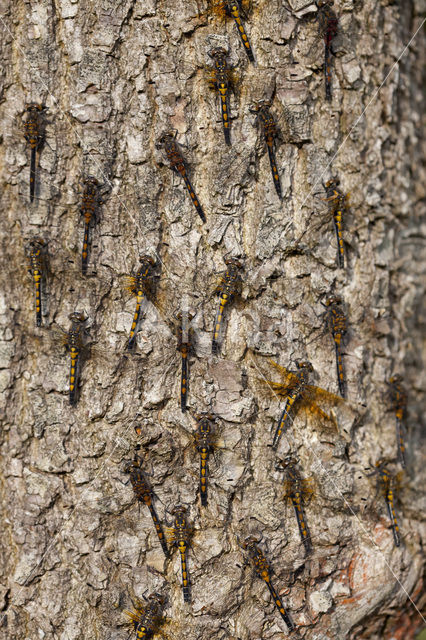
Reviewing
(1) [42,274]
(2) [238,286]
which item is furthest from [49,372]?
(2) [238,286]

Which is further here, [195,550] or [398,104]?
[398,104]

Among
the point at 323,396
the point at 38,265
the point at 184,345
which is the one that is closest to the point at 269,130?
the point at 184,345

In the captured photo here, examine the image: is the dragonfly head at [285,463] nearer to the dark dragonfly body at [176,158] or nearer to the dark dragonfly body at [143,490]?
the dark dragonfly body at [143,490]

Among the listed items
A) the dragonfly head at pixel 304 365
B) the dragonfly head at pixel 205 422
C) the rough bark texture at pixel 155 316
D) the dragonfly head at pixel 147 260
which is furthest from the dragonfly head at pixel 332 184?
the dragonfly head at pixel 205 422

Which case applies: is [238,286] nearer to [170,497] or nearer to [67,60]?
[170,497]

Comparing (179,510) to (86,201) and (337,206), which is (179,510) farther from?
(337,206)

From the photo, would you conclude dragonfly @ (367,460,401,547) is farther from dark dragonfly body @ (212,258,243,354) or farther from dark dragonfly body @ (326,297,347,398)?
dark dragonfly body @ (212,258,243,354)

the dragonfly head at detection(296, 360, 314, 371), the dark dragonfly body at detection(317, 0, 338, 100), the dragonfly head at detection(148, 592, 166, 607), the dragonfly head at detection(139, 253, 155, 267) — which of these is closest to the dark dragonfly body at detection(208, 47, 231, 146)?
the dark dragonfly body at detection(317, 0, 338, 100)

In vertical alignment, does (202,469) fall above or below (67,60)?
below
